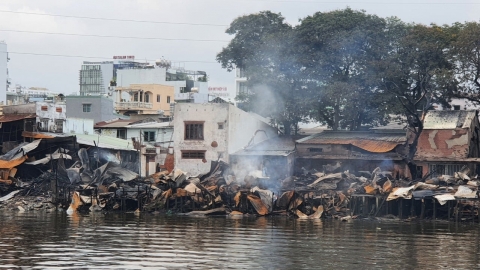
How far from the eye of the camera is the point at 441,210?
158ft

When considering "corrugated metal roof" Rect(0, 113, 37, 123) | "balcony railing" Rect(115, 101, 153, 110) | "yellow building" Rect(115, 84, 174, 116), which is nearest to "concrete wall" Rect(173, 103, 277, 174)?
"corrugated metal roof" Rect(0, 113, 37, 123)

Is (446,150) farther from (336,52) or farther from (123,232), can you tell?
(123,232)

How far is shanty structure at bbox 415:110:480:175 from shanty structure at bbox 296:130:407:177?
5.75 ft

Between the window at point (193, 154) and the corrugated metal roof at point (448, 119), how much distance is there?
646 inches

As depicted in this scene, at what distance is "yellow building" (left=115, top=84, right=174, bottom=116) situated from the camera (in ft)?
272

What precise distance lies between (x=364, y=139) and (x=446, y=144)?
626 centimetres

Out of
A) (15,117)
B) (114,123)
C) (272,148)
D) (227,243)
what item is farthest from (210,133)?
(227,243)

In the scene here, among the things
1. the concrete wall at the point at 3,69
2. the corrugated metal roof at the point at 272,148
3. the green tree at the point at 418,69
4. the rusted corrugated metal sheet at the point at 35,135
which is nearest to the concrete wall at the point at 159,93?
the concrete wall at the point at 3,69

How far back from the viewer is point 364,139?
60812 mm

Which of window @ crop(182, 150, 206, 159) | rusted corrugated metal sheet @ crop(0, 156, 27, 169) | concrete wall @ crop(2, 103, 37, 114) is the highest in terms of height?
concrete wall @ crop(2, 103, 37, 114)

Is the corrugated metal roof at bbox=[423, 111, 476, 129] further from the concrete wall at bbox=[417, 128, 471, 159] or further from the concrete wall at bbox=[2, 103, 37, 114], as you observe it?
the concrete wall at bbox=[2, 103, 37, 114]

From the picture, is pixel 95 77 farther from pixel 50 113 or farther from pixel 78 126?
pixel 50 113

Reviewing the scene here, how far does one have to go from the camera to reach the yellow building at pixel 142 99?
272ft

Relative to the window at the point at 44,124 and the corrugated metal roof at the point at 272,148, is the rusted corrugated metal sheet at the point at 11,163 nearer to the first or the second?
the window at the point at 44,124
